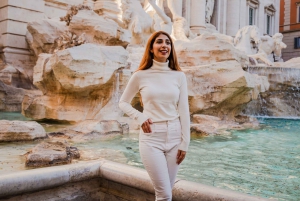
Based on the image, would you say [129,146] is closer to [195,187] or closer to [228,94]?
[195,187]

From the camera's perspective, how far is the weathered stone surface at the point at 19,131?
4.58 meters

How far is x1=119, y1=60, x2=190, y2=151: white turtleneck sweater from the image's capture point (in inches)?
73.4

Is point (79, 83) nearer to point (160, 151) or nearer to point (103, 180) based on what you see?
point (103, 180)

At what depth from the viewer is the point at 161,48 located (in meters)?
1.93

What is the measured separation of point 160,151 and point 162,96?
0.30 metres

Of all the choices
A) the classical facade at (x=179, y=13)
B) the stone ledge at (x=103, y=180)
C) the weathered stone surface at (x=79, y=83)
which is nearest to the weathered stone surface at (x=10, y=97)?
the classical facade at (x=179, y=13)

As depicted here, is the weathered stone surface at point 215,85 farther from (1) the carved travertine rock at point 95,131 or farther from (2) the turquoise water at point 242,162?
(1) the carved travertine rock at point 95,131

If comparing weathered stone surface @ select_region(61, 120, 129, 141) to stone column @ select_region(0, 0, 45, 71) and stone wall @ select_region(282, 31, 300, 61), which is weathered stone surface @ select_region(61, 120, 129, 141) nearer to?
stone column @ select_region(0, 0, 45, 71)

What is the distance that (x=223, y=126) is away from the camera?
24.0ft

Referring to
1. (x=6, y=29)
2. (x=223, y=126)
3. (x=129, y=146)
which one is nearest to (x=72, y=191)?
(x=129, y=146)

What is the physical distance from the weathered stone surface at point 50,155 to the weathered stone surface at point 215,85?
4395 mm

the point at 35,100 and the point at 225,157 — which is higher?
the point at 35,100

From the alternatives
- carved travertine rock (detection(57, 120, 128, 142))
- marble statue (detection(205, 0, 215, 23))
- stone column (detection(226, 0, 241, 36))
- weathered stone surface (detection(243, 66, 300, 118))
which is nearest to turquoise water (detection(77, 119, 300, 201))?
carved travertine rock (detection(57, 120, 128, 142))

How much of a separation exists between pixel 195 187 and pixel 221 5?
68.6 ft
